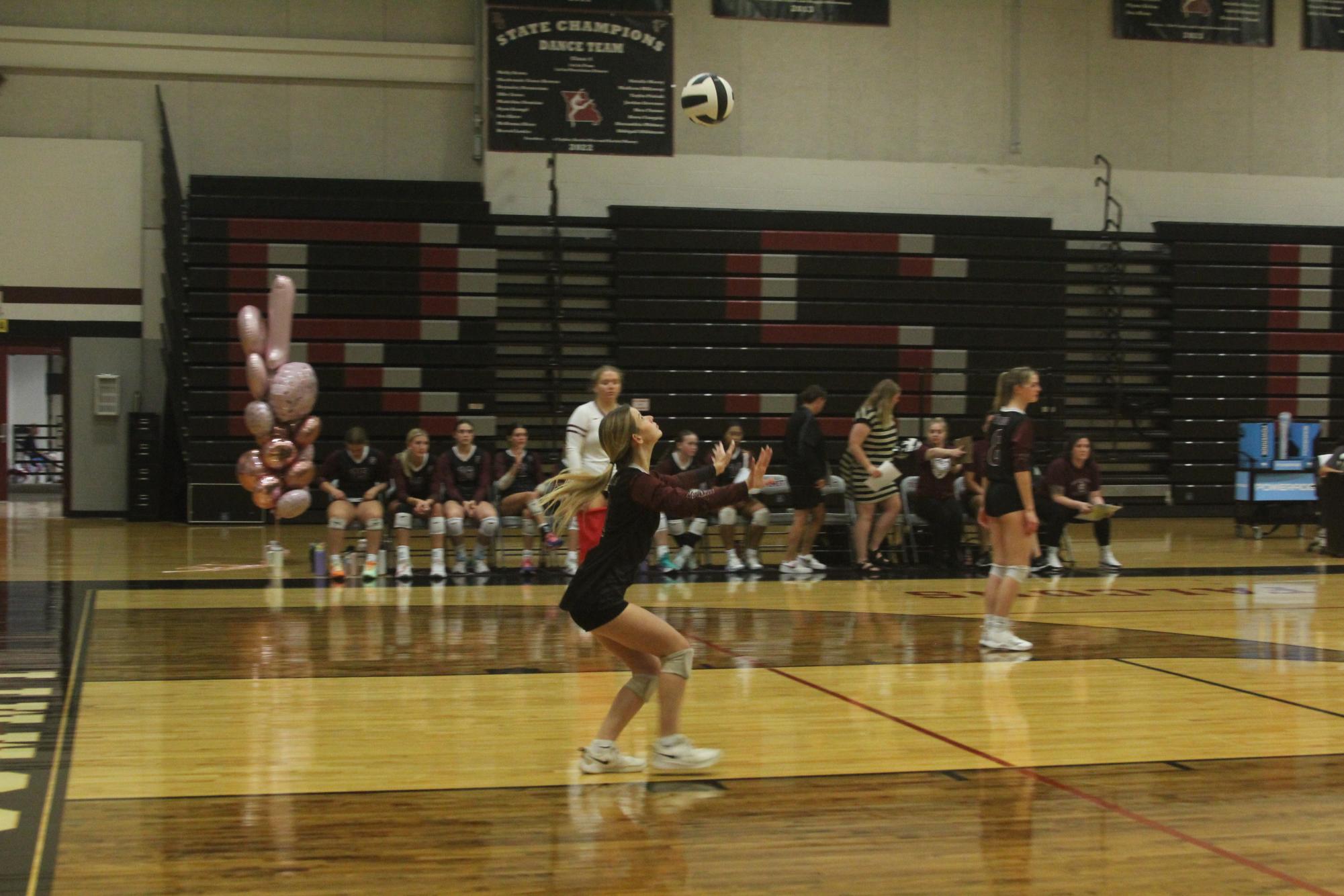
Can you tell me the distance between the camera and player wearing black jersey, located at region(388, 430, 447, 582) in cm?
1066

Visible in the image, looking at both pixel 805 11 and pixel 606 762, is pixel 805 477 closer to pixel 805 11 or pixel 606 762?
pixel 606 762

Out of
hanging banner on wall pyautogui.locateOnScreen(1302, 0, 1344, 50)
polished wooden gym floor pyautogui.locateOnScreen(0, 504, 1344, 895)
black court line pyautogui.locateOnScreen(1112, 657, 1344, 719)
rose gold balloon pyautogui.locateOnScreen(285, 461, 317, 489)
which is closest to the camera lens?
polished wooden gym floor pyautogui.locateOnScreen(0, 504, 1344, 895)

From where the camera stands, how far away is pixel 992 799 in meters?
4.20

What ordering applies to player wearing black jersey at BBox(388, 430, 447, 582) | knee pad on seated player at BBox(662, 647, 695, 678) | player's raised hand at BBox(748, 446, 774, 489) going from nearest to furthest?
1. player's raised hand at BBox(748, 446, 774, 489)
2. knee pad on seated player at BBox(662, 647, 695, 678)
3. player wearing black jersey at BBox(388, 430, 447, 582)

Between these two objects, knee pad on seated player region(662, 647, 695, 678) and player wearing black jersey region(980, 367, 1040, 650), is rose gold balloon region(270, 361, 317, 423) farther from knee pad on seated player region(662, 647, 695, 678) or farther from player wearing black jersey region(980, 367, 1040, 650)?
knee pad on seated player region(662, 647, 695, 678)

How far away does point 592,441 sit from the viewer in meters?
7.40

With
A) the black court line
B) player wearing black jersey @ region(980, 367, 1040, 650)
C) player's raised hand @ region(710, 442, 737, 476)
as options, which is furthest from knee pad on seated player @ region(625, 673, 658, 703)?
player wearing black jersey @ region(980, 367, 1040, 650)

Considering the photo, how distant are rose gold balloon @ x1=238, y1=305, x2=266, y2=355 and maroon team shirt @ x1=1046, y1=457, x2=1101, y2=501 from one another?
23.2 ft

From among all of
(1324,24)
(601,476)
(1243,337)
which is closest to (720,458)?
(601,476)

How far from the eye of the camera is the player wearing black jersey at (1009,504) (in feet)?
23.4

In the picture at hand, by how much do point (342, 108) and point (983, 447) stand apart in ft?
31.4

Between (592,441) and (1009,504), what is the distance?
2310 mm

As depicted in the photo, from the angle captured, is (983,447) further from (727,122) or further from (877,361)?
(727,122)

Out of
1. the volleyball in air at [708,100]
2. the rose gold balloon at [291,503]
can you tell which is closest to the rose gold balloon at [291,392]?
the rose gold balloon at [291,503]
